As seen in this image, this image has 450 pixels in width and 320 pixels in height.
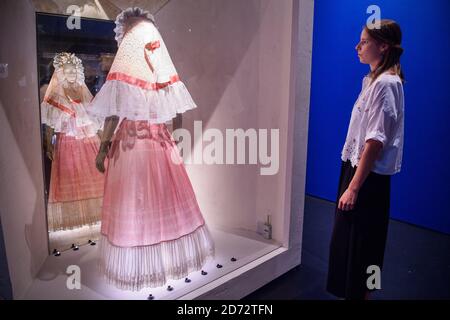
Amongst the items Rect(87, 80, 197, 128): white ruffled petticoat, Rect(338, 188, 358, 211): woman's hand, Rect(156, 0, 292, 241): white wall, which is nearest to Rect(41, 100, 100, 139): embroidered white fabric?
Rect(87, 80, 197, 128): white ruffled petticoat

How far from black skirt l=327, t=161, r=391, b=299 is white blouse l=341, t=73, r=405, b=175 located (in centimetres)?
8

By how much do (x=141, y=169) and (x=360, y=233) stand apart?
1.03 meters

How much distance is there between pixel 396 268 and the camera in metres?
2.24

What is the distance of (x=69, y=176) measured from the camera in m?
2.08

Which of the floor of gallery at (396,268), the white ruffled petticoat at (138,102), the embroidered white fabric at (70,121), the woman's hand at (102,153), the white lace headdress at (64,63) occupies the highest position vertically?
the white lace headdress at (64,63)

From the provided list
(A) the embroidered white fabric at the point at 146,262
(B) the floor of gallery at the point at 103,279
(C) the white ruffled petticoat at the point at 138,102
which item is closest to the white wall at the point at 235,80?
(B) the floor of gallery at the point at 103,279

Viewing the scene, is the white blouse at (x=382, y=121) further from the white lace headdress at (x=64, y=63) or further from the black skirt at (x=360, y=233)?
the white lace headdress at (x=64, y=63)

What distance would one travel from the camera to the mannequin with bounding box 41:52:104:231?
192 centimetres

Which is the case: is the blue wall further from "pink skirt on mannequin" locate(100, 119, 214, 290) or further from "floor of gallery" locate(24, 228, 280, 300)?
"pink skirt on mannequin" locate(100, 119, 214, 290)

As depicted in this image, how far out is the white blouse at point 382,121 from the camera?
1479mm

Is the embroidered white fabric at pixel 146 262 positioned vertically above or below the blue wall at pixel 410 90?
below
